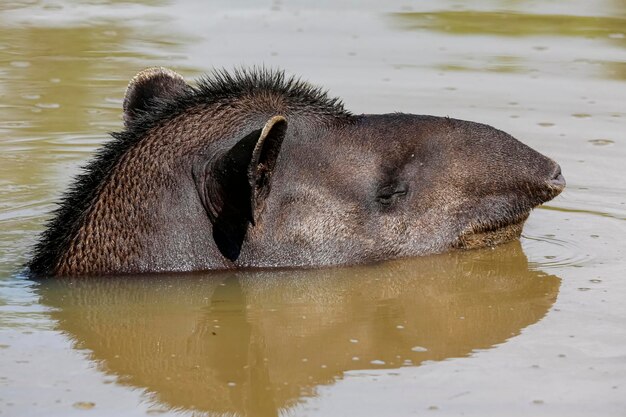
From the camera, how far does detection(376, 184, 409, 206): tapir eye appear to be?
31.2 feet

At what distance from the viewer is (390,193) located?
9531 millimetres

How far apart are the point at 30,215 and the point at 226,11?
7.51 meters

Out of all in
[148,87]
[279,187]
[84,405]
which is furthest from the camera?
[148,87]

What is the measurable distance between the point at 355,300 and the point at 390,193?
859 mm

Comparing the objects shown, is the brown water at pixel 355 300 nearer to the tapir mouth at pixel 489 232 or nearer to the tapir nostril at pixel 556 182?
the tapir mouth at pixel 489 232

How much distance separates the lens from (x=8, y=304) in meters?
8.82

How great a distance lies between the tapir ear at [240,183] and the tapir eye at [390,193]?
829 millimetres

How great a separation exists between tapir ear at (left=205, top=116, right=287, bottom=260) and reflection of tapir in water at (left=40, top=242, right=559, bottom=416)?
322mm

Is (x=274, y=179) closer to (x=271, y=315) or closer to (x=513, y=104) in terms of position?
(x=271, y=315)

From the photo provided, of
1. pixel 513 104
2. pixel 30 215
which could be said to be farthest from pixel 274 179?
pixel 513 104

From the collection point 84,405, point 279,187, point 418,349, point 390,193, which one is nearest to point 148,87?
point 279,187

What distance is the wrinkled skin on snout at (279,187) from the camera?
908cm

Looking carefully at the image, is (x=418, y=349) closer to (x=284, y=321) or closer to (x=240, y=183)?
(x=284, y=321)

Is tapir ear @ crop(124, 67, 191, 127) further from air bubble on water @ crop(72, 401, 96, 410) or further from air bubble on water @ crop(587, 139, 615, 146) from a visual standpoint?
air bubble on water @ crop(587, 139, 615, 146)
